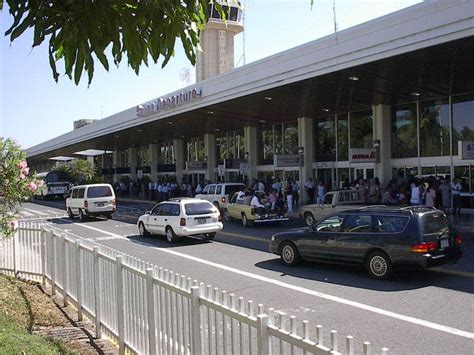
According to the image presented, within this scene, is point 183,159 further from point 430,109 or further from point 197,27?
point 197,27

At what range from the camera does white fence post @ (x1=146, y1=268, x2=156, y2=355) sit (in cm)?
506

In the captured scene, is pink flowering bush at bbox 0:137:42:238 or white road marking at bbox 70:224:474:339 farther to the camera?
pink flowering bush at bbox 0:137:42:238

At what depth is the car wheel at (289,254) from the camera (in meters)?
12.8

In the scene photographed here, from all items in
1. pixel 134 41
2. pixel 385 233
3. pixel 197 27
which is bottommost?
pixel 385 233

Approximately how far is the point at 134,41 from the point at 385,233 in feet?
29.8

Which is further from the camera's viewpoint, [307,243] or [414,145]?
[414,145]

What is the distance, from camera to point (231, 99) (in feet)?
92.1

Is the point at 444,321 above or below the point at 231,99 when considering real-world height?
below

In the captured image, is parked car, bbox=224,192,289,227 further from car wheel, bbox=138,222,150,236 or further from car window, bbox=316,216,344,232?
car window, bbox=316,216,344,232

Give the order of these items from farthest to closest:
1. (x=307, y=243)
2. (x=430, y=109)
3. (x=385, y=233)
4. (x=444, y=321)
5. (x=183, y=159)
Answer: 1. (x=183, y=159)
2. (x=430, y=109)
3. (x=307, y=243)
4. (x=385, y=233)
5. (x=444, y=321)

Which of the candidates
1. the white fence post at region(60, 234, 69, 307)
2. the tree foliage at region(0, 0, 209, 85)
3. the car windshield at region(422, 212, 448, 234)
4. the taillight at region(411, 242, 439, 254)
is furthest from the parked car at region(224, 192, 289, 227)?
the tree foliage at region(0, 0, 209, 85)

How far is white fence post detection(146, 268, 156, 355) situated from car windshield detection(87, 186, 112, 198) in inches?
930

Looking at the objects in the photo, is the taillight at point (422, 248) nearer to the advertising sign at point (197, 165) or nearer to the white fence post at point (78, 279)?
the white fence post at point (78, 279)

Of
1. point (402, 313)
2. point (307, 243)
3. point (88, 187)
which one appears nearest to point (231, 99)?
point (88, 187)
